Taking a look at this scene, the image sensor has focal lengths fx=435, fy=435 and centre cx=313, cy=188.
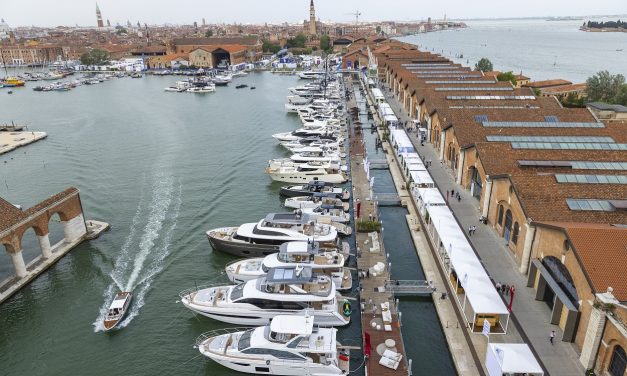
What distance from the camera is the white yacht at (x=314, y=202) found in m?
44.3

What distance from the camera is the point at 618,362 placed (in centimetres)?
2059

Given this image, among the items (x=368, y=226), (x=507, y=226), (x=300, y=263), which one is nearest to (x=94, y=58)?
(x=368, y=226)

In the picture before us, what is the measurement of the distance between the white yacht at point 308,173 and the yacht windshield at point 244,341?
28062 millimetres

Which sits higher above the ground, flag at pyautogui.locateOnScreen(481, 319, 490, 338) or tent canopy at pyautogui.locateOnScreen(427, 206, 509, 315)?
tent canopy at pyautogui.locateOnScreen(427, 206, 509, 315)

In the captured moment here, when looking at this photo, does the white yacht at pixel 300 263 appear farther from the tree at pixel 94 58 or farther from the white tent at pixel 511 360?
the tree at pixel 94 58

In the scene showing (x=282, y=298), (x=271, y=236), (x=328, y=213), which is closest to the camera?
(x=282, y=298)

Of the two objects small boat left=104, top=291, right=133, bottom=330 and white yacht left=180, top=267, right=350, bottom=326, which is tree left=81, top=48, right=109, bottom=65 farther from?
white yacht left=180, top=267, right=350, bottom=326

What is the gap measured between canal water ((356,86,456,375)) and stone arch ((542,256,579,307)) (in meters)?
7.61

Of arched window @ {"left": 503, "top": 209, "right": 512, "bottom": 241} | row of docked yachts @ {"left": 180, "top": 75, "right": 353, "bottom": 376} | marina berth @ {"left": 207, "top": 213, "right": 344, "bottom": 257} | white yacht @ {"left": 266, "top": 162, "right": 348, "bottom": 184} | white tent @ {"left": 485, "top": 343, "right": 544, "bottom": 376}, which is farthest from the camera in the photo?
white yacht @ {"left": 266, "top": 162, "right": 348, "bottom": 184}

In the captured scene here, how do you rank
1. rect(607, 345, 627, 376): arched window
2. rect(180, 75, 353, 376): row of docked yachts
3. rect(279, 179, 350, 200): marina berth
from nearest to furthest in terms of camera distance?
rect(607, 345, 627, 376): arched window < rect(180, 75, 353, 376): row of docked yachts < rect(279, 179, 350, 200): marina berth

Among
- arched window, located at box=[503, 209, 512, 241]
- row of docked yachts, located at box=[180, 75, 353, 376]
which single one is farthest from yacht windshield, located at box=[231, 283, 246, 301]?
arched window, located at box=[503, 209, 512, 241]

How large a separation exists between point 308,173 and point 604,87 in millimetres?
65315

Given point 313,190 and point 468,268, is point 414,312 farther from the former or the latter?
point 313,190

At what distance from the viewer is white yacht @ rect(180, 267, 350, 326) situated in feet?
92.8
